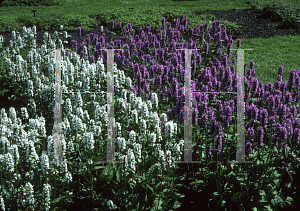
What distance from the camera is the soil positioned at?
13977 mm

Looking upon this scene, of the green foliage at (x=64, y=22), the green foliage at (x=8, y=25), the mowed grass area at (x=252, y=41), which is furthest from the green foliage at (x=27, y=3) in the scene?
the green foliage at (x=64, y=22)

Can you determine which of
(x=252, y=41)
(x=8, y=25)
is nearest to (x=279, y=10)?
(x=252, y=41)

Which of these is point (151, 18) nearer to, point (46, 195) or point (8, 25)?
point (8, 25)

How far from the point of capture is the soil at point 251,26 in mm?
13977

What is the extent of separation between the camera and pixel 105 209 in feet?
15.3

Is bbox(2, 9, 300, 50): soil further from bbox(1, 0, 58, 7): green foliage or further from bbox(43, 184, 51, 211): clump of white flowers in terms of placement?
bbox(43, 184, 51, 211): clump of white flowers

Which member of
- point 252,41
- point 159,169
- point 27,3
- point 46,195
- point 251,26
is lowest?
point 159,169

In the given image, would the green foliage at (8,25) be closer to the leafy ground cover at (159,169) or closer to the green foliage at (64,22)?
the green foliage at (64,22)

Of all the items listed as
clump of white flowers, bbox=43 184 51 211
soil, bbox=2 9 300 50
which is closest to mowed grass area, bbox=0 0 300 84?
soil, bbox=2 9 300 50

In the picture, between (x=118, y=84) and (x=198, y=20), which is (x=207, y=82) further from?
(x=198, y=20)

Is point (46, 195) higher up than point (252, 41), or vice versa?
point (252, 41)

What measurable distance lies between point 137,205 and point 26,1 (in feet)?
69.0

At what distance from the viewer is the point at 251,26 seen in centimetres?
1496

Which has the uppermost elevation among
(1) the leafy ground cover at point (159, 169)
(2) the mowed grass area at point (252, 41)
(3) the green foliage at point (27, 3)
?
(3) the green foliage at point (27, 3)
